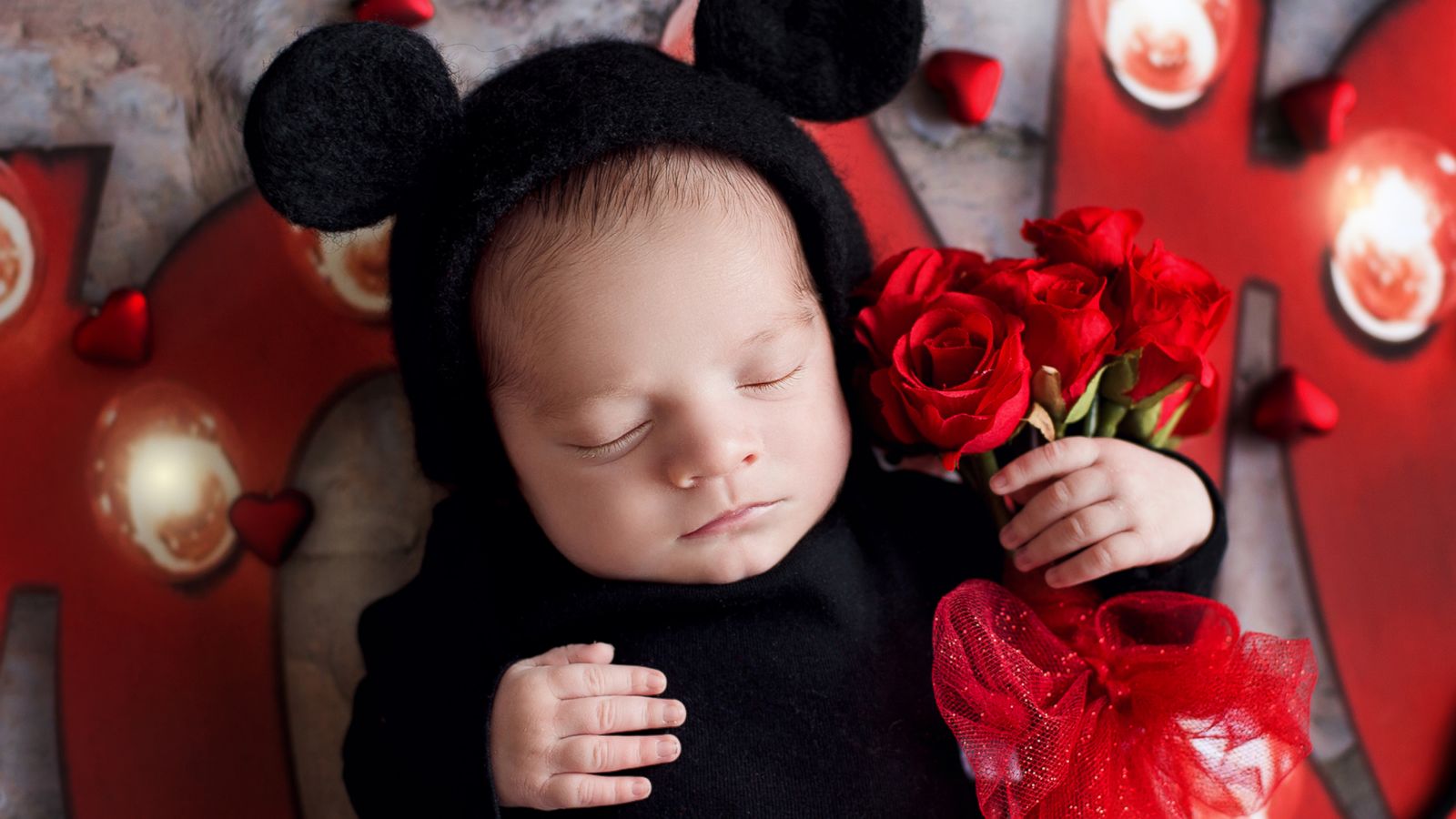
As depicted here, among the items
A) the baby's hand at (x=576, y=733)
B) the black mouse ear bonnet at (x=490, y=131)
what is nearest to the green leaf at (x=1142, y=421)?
the black mouse ear bonnet at (x=490, y=131)

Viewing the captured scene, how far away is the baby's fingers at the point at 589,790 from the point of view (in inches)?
36.1

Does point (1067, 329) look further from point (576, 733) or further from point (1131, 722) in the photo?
point (576, 733)

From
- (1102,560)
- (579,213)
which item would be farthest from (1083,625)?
(579,213)

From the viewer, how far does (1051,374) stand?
3.11ft

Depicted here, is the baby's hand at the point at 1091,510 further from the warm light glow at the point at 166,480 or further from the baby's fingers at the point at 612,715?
the warm light glow at the point at 166,480

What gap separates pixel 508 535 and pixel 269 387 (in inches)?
12.3

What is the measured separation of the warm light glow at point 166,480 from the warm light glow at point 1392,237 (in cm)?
129

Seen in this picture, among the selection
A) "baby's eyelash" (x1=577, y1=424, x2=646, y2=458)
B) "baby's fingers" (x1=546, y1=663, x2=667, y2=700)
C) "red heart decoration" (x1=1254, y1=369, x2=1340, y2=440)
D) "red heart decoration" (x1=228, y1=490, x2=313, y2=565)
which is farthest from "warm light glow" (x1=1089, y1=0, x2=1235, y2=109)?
"red heart decoration" (x1=228, y1=490, x2=313, y2=565)

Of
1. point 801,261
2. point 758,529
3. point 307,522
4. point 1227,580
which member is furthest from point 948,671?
point 307,522

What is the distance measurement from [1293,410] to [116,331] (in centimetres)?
128

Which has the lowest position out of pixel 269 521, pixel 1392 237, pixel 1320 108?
pixel 269 521

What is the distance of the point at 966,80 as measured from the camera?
1.30 metres

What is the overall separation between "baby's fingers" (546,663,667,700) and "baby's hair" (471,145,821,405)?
0.24 metres

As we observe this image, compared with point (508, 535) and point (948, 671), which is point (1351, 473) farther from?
point (508, 535)
